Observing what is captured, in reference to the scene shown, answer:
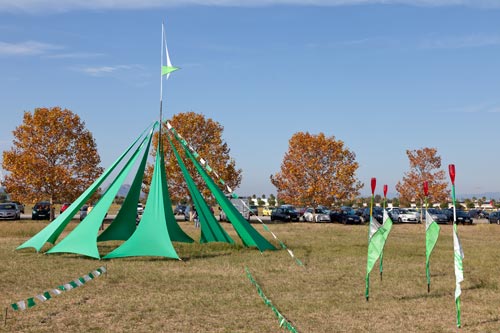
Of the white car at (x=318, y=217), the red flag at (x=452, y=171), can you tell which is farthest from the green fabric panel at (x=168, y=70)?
the white car at (x=318, y=217)

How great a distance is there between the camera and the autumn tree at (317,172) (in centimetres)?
4475

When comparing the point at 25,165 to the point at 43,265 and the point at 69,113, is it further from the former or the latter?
the point at 43,265

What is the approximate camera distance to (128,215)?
2086cm

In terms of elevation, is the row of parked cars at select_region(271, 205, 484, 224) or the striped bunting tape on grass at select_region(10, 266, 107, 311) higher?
the row of parked cars at select_region(271, 205, 484, 224)

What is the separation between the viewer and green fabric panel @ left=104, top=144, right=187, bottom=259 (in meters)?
15.8

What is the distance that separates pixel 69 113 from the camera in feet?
121

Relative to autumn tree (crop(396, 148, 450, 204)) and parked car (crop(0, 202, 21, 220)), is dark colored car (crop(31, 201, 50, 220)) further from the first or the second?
autumn tree (crop(396, 148, 450, 204))

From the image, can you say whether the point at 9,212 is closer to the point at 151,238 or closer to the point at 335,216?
the point at 335,216

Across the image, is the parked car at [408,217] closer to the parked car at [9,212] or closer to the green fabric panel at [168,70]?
the parked car at [9,212]

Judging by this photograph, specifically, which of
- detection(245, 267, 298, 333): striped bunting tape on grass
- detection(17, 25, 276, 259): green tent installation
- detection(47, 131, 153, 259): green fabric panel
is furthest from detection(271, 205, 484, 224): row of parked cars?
detection(245, 267, 298, 333): striped bunting tape on grass

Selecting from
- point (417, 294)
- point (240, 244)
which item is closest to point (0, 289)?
point (417, 294)

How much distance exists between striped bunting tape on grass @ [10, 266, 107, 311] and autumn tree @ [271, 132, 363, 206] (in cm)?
3219

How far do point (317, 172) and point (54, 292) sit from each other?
36.2 m

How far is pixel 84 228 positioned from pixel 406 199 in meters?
40.8
